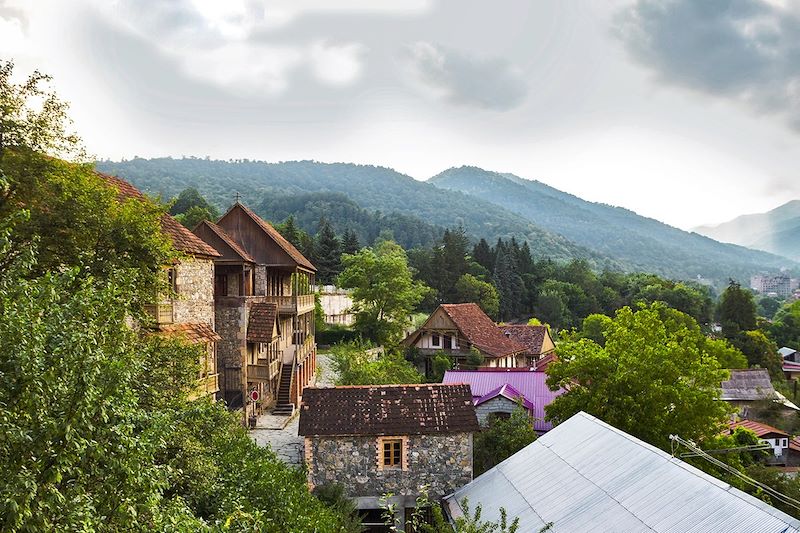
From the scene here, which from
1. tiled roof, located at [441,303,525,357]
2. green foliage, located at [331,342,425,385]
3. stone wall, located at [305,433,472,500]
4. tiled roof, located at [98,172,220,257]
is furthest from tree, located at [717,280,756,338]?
tiled roof, located at [98,172,220,257]

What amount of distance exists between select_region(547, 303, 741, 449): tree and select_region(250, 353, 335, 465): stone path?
1066 cm

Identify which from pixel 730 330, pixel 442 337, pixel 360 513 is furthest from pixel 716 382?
pixel 730 330

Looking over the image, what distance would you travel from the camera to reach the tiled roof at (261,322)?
28.1 m

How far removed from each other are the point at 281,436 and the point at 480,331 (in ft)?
92.2

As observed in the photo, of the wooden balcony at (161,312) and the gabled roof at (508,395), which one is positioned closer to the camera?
the wooden balcony at (161,312)

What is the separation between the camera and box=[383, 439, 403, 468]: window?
19.7m

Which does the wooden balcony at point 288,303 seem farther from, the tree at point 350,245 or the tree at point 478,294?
the tree at point 350,245

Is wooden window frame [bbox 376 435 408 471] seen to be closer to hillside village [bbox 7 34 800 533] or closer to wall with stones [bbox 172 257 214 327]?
hillside village [bbox 7 34 800 533]

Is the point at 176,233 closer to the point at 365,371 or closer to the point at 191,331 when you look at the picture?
the point at 191,331

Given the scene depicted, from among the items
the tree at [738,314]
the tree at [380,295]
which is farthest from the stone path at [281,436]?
the tree at [738,314]

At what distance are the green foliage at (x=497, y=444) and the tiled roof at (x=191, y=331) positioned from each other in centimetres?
1067

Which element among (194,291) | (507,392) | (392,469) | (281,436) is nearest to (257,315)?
(281,436)

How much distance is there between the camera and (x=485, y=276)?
9156 centimetres

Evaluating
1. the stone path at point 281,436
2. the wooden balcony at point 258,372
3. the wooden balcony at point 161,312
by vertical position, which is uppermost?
the wooden balcony at point 161,312
